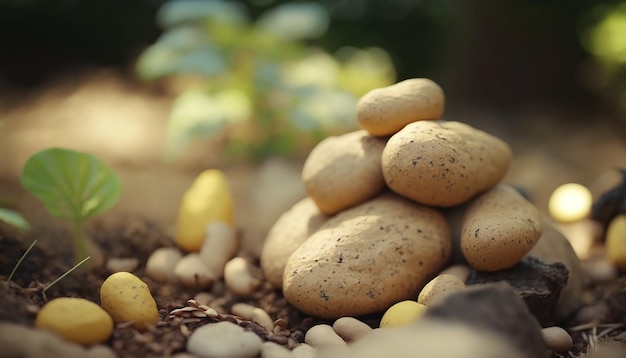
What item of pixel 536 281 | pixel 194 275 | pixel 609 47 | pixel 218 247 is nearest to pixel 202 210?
pixel 218 247

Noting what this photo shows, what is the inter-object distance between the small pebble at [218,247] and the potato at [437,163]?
0.66m

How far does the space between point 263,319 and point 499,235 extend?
0.73m

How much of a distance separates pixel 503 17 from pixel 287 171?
2480 mm

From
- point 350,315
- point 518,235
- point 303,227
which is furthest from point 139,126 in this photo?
point 518,235

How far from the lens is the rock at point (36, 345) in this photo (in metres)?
1.28

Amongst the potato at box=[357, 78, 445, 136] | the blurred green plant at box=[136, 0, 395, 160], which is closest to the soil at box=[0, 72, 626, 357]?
the blurred green plant at box=[136, 0, 395, 160]

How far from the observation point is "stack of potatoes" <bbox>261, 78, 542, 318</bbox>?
1.74 metres

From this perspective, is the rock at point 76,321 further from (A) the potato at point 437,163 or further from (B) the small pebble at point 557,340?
(B) the small pebble at point 557,340

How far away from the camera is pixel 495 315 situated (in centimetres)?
135

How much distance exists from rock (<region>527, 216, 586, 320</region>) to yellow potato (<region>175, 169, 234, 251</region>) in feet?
3.59

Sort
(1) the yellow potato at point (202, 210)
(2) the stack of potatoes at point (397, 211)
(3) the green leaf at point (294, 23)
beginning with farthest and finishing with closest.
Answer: (3) the green leaf at point (294, 23)
(1) the yellow potato at point (202, 210)
(2) the stack of potatoes at point (397, 211)

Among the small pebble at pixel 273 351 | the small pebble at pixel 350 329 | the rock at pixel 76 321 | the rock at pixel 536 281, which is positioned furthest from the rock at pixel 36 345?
the rock at pixel 536 281

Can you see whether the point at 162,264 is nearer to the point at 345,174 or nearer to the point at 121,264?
the point at 121,264

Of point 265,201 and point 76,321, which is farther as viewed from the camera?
point 265,201
